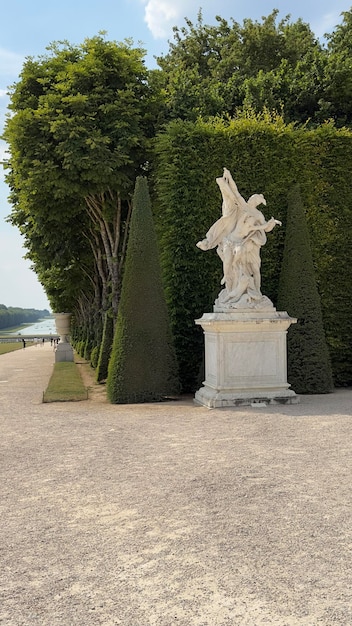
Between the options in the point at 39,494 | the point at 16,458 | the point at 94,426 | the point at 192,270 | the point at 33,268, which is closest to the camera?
the point at 39,494

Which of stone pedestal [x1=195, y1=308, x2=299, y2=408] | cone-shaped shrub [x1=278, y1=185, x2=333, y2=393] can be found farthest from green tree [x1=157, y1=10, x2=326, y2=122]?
stone pedestal [x1=195, y1=308, x2=299, y2=408]

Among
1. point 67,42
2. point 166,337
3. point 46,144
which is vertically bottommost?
point 166,337

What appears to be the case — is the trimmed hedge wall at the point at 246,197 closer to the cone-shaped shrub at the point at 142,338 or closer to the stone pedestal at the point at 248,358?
the cone-shaped shrub at the point at 142,338

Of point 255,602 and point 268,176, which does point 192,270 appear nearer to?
point 268,176

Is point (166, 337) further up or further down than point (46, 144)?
further down

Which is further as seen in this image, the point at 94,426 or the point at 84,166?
the point at 84,166

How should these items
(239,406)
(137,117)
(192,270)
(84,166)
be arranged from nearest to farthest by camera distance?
(239,406) → (192,270) → (84,166) → (137,117)

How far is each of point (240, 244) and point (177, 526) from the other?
26.6ft

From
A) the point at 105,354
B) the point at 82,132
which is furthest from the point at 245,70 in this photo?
the point at 105,354

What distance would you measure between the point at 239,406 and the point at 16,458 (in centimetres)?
527

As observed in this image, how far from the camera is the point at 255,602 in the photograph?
3234mm

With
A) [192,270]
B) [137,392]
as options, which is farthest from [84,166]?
[137,392]

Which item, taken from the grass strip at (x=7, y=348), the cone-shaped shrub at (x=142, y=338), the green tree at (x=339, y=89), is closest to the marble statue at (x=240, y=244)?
the cone-shaped shrub at (x=142, y=338)

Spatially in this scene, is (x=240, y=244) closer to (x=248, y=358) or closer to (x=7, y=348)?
(x=248, y=358)
